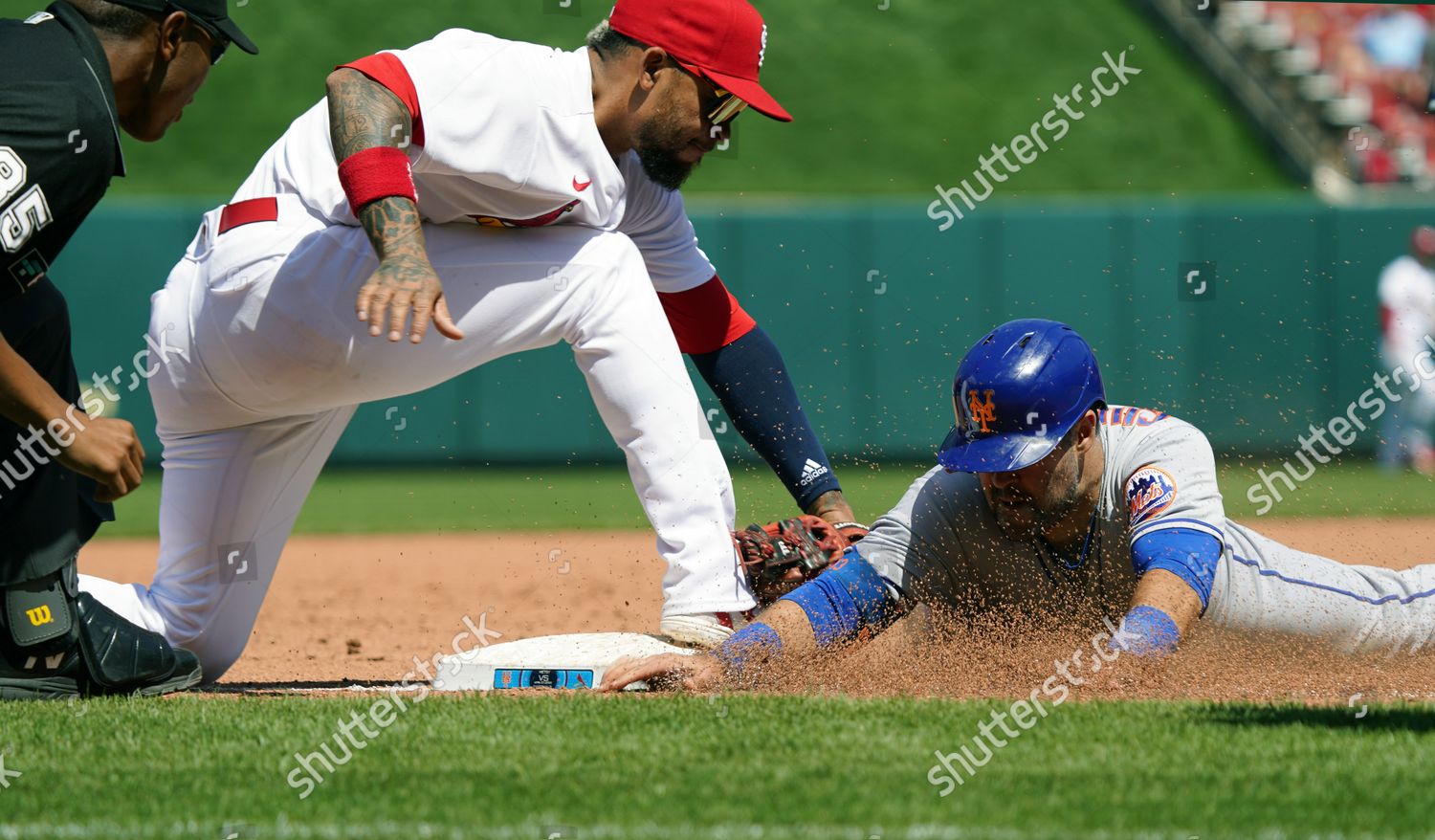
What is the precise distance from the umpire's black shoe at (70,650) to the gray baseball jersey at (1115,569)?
173 cm

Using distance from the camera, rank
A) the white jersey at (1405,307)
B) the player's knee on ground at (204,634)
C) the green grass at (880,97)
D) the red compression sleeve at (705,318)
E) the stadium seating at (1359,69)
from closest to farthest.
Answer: the player's knee on ground at (204,634) → the red compression sleeve at (705,318) → the white jersey at (1405,307) → the stadium seating at (1359,69) → the green grass at (880,97)

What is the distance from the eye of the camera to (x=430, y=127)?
3.46 meters

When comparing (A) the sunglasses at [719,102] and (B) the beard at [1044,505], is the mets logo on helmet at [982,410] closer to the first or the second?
(B) the beard at [1044,505]

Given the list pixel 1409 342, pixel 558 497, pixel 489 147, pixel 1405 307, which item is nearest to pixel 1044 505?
pixel 489 147

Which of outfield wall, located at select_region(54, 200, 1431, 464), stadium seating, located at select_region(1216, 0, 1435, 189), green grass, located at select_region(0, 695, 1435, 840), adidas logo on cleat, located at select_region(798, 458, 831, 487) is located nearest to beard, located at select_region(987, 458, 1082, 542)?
green grass, located at select_region(0, 695, 1435, 840)

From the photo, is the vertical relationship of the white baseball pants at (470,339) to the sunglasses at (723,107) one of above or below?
below

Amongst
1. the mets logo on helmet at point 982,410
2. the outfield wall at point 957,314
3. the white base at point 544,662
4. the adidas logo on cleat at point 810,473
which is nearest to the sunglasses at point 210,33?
the white base at point 544,662

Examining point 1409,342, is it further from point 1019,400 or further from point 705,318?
point 1019,400

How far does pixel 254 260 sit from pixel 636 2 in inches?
42.3

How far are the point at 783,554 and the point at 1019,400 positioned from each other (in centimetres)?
88

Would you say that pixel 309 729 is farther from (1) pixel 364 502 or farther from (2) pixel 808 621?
(1) pixel 364 502

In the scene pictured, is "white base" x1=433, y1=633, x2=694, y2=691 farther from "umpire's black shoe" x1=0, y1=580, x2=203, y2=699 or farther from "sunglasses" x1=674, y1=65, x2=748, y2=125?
"sunglasses" x1=674, y1=65, x2=748, y2=125

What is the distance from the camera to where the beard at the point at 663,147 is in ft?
12.3

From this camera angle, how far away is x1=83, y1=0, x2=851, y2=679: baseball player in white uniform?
11.5 ft
